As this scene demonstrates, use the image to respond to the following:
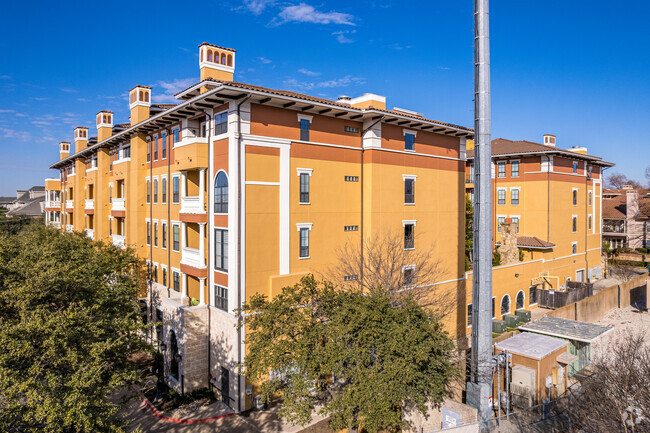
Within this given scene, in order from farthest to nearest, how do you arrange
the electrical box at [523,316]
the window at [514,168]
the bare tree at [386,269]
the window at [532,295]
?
1. the window at [514,168]
2. the window at [532,295]
3. the electrical box at [523,316]
4. the bare tree at [386,269]

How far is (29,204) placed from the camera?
8944 centimetres

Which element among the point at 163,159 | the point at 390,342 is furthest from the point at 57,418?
the point at 163,159

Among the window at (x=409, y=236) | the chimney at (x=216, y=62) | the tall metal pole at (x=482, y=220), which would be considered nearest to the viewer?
the tall metal pole at (x=482, y=220)

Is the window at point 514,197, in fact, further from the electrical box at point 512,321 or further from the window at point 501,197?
the electrical box at point 512,321

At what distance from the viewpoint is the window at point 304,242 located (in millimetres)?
23234

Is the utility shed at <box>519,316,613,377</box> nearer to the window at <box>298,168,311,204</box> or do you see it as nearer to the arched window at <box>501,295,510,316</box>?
the arched window at <box>501,295,510,316</box>

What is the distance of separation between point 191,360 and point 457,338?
1813 cm

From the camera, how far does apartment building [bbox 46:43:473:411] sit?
2114 cm

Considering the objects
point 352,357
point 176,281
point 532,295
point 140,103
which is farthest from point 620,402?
point 140,103

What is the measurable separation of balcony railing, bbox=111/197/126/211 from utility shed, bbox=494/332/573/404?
29.2 m

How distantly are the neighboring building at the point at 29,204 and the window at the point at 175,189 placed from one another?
63.3 metres

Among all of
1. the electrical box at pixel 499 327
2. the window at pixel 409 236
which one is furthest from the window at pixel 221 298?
the electrical box at pixel 499 327

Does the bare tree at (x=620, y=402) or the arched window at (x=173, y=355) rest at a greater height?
the bare tree at (x=620, y=402)

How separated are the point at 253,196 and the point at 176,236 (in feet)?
30.6
